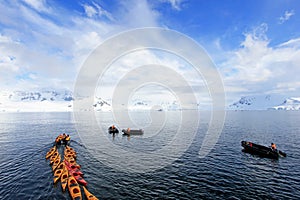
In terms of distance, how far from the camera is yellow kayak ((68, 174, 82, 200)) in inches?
1085

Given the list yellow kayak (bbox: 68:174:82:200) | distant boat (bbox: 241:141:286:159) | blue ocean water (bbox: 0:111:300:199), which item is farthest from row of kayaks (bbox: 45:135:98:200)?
distant boat (bbox: 241:141:286:159)

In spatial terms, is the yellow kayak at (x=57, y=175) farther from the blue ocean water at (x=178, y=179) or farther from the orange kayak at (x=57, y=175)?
the blue ocean water at (x=178, y=179)

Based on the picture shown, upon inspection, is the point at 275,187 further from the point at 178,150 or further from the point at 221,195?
the point at 178,150

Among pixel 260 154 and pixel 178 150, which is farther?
pixel 178 150

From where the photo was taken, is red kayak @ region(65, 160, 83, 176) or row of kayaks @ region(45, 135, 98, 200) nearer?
row of kayaks @ region(45, 135, 98, 200)

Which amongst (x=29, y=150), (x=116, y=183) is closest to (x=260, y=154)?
(x=116, y=183)

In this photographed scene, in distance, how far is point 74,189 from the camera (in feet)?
94.1

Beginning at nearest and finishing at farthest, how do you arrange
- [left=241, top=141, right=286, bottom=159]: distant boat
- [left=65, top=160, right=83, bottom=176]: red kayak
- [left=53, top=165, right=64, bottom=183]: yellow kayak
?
[left=53, top=165, right=64, bottom=183]: yellow kayak → [left=65, top=160, right=83, bottom=176]: red kayak → [left=241, top=141, right=286, bottom=159]: distant boat

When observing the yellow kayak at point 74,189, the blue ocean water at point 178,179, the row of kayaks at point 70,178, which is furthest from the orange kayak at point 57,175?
the yellow kayak at point 74,189

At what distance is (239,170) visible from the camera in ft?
132

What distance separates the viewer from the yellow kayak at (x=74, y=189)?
90.4 feet

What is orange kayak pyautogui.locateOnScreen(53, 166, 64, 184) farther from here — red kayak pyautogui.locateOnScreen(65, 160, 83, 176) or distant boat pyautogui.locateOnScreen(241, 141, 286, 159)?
distant boat pyautogui.locateOnScreen(241, 141, 286, 159)

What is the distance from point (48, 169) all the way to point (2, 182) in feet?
26.9

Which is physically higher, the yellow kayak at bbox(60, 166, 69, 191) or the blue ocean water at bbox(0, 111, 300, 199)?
the yellow kayak at bbox(60, 166, 69, 191)
